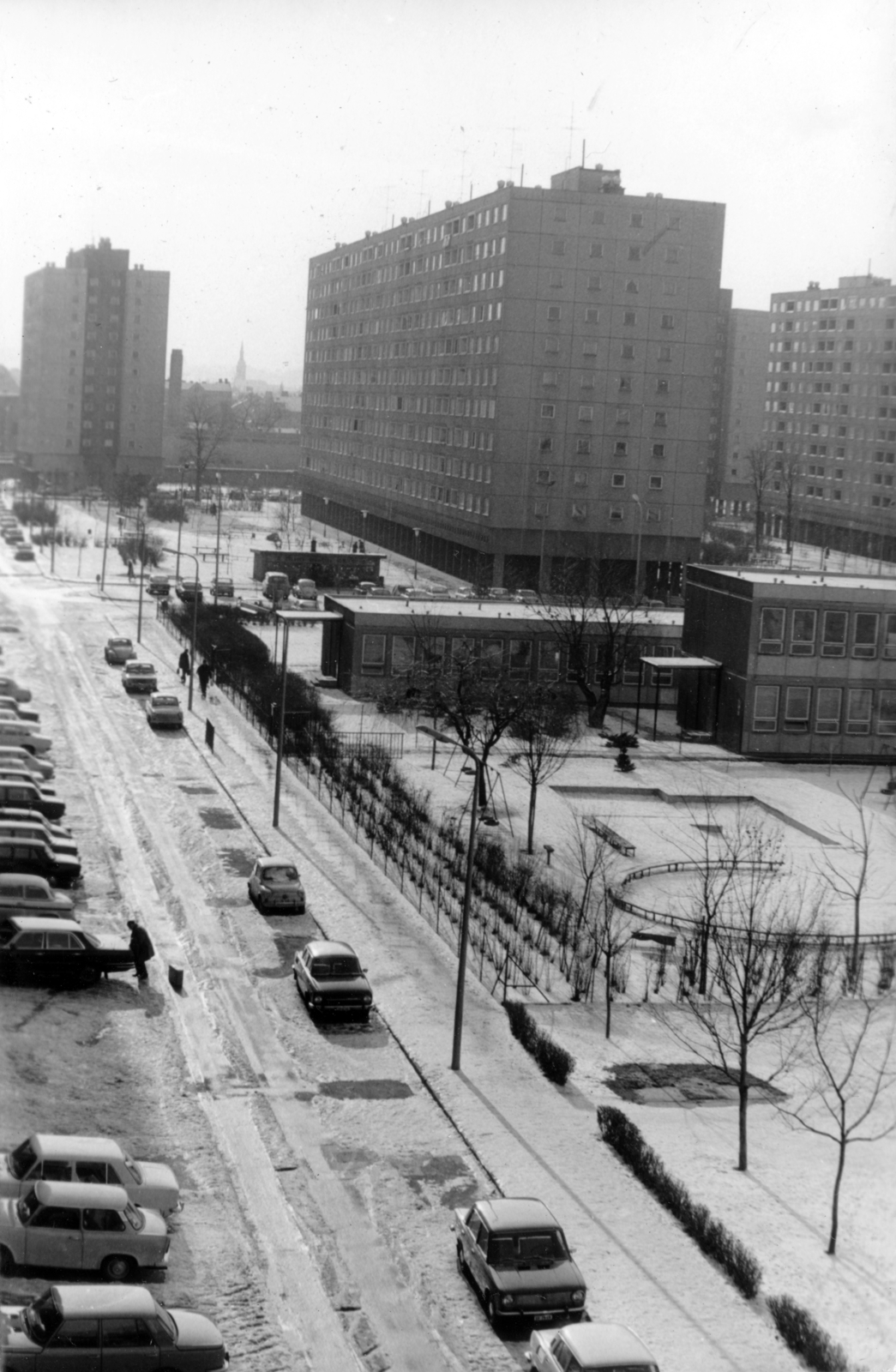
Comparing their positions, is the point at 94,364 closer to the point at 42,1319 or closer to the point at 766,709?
the point at 766,709

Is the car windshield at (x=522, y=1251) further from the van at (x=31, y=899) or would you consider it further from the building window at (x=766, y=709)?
the building window at (x=766, y=709)

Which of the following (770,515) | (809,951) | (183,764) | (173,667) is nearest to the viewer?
(809,951)

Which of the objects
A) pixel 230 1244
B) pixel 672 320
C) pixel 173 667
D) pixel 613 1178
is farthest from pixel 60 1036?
pixel 672 320

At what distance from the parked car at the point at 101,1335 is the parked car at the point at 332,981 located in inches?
244

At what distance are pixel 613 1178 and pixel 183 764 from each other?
15.2 m

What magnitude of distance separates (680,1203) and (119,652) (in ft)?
86.7

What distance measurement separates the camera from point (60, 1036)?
Result: 1414 centimetres

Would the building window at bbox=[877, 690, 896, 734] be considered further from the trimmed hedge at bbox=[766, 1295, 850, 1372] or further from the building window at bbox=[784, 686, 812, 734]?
the trimmed hedge at bbox=[766, 1295, 850, 1372]

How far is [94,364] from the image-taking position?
74.7 metres

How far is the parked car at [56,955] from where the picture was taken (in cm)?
1562

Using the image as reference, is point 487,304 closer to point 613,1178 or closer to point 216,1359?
point 613,1178

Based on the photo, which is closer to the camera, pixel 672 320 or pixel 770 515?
pixel 672 320

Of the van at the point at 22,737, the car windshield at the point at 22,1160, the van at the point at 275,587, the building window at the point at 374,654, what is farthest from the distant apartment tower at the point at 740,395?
the car windshield at the point at 22,1160

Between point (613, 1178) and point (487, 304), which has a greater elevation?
point (487, 304)
